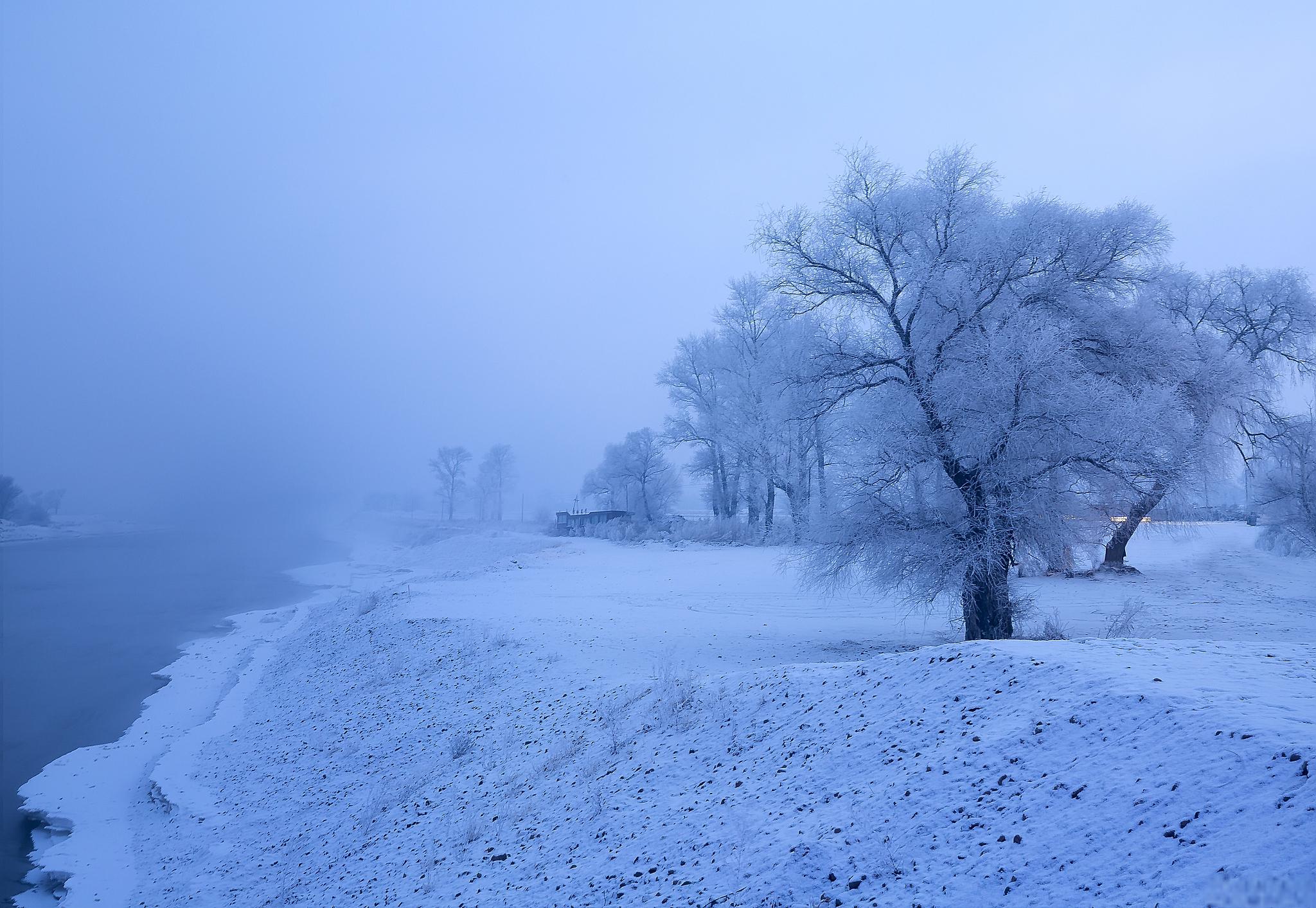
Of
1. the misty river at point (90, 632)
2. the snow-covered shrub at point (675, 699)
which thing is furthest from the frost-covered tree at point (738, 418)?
the misty river at point (90, 632)

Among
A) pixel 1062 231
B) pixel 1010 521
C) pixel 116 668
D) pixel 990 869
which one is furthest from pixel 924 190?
pixel 116 668

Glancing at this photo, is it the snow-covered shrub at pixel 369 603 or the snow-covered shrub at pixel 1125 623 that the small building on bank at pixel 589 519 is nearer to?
the snow-covered shrub at pixel 369 603

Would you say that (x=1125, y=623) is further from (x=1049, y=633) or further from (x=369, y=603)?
(x=369, y=603)

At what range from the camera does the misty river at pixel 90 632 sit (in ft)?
44.7

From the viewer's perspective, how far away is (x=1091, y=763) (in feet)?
13.6

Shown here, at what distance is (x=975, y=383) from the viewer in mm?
9820

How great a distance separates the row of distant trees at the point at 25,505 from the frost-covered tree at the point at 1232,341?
109 metres

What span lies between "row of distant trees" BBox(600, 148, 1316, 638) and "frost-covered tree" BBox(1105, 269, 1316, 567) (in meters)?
0.21

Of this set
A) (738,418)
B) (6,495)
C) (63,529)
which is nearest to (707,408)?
(738,418)

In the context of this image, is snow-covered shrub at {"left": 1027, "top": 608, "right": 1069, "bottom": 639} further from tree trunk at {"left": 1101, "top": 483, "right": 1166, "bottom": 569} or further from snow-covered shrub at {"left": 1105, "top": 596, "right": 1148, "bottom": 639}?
tree trunk at {"left": 1101, "top": 483, "right": 1166, "bottom": 569}

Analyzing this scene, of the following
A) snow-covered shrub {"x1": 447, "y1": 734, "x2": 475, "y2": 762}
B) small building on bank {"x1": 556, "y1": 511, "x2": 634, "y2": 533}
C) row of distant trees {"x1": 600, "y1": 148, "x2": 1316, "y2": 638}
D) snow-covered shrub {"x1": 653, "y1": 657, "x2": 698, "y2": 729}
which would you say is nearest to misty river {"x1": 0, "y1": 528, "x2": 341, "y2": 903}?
snow-covered shrub {"x1": 447, "y1": 734, "x2": 475, "y2": 762}

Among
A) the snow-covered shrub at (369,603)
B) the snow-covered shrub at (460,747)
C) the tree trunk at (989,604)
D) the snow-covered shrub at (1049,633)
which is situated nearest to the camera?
the snow-covered shrub at (460,747)

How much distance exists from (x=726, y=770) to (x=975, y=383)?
261 inches

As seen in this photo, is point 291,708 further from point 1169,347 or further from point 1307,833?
point 1169,347
